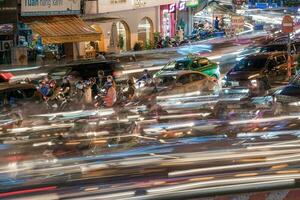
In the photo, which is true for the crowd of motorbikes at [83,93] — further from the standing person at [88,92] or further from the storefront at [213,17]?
the storefront at [213,17]

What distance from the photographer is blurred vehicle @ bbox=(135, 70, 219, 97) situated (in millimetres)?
20234

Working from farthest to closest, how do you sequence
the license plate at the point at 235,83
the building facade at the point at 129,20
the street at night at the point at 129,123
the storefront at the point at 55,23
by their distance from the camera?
the building facade at the point at 129,20
the storefront at the point at 55,23
the license plate at the point at 235,83
the street at night at the point at 129,123

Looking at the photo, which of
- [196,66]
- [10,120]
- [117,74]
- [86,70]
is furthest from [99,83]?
[10,120]

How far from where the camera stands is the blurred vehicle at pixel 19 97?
55.2 feet

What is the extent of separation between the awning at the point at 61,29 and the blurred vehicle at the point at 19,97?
882 cm

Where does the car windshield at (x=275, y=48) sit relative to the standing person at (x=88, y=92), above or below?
above

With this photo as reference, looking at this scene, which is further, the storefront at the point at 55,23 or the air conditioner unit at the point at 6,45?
the storefront at the point at 55,23

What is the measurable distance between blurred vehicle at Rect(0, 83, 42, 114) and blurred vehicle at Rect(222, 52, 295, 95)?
7.27m

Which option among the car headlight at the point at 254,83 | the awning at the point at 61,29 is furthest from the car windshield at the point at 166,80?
the awning at the point at 61,29

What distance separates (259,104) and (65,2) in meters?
16.6

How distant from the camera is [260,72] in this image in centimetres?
2273

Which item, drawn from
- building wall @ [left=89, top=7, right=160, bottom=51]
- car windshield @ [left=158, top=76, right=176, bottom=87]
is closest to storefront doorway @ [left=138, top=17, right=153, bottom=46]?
building wall @ [left=89, top=7, right=160, bottom=51]

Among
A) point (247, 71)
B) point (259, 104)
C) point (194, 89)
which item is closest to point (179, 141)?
point (259, 104)

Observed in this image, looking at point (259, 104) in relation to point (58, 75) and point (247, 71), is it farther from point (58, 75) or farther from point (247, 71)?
point (58, 75)
